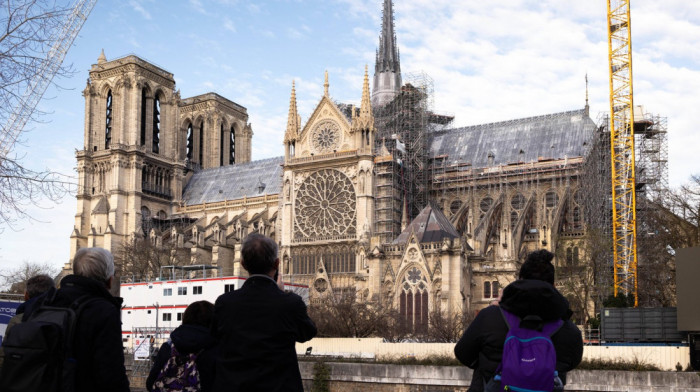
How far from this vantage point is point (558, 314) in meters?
6.24

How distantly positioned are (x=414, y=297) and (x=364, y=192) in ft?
33.9

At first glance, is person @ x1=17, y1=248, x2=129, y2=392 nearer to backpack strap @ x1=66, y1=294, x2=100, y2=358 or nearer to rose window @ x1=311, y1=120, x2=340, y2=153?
backpack strap @ x1=66, y1=294, x2=100, y2=358

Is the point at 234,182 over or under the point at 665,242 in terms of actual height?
over

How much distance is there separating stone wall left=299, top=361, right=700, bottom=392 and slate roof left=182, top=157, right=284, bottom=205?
152 ft

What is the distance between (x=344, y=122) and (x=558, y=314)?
54.2m

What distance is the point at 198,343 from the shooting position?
297 inches

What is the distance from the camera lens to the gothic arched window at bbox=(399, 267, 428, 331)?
48.8 m

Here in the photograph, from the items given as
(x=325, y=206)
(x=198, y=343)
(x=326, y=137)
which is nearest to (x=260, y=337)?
(x=198, y=343)

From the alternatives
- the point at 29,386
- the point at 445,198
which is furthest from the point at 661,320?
the point at 445,198

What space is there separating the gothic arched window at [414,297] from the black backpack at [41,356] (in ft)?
140

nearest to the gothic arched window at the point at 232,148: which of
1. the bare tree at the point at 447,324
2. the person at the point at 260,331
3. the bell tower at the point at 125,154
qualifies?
the bell tower at the point at 125,154

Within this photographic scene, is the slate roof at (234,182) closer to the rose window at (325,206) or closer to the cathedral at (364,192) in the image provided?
the cathedral at (364,192)

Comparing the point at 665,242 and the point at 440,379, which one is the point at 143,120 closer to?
the point at 665,242

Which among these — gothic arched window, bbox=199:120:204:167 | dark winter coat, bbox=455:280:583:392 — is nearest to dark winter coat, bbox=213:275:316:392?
dark winter coat, bbox=455:280:583:392
